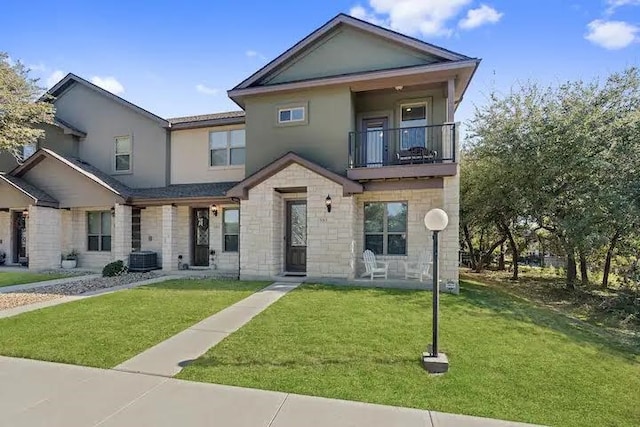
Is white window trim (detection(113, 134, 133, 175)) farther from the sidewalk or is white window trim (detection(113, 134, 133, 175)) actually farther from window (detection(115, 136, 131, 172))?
the sidewalk

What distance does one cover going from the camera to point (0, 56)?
35.6ft

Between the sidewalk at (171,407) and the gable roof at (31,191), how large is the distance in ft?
39.8

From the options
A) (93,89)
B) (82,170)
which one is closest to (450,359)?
(82,170)

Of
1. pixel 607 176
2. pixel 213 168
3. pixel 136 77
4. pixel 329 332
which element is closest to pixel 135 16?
pixel 136 77

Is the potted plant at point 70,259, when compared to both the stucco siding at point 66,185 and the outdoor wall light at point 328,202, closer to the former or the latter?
the stucco siding at point 66,185

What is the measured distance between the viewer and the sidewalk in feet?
10.9

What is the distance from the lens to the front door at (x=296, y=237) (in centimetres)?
1202

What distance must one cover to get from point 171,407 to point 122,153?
1457 cm

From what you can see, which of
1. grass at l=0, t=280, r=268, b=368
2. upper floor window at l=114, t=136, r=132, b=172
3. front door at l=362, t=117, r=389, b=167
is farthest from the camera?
upper floor window at l=114, t=136, r=132, b=172

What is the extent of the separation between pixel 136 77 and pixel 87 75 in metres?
5.83

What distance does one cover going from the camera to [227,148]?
1427cm

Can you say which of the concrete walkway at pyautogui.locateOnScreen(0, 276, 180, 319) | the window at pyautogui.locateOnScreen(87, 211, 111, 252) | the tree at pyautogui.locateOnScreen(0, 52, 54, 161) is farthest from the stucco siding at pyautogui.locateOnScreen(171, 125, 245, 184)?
the concrete walkway at pyautogui.locateOnScreen(0, 276, 180, 319)

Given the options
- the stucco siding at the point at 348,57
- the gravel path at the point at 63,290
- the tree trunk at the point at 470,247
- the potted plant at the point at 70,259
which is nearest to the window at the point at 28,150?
the potted plant at the point at 70,259

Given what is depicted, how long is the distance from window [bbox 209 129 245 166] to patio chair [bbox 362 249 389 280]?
6471 mm
